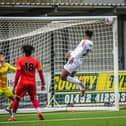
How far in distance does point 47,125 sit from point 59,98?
279 inches

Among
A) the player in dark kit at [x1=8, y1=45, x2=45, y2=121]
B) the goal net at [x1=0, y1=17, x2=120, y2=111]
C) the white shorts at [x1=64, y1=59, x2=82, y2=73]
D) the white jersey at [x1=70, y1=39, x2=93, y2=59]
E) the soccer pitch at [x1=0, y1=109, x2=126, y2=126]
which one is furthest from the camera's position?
the goal net at [x1=0, y1=17, x2=120, y2=111]

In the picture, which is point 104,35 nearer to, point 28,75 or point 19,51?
point 19,51

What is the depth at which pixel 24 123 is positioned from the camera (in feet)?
44.3

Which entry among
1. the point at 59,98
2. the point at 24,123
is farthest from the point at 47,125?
the point at 59,98

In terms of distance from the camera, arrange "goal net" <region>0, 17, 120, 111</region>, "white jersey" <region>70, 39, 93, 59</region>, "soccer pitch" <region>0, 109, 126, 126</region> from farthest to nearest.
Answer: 1. "goal net" <region>0, 17, 120, 111</region>
2. "white jersey" <region>70, 39, 93, 59</region>
3. "soccer pitch" <region>0, 109, 126, 126</region>

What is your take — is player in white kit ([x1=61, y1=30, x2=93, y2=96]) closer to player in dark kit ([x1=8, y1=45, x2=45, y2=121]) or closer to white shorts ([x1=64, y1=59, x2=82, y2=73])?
white shorts ([x1=64, y1=59, x2=82, y2=73])

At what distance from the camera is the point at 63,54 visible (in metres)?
19.2

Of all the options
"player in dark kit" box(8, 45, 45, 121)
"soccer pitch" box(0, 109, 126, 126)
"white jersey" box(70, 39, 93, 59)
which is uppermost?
"white jersey" box(70, 39, 93, 59)

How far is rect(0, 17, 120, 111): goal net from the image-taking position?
704 inches

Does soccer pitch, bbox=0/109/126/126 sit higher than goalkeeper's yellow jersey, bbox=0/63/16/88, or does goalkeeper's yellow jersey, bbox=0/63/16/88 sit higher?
goalkeeper's yellow jersey, bbox=0/63/16/88

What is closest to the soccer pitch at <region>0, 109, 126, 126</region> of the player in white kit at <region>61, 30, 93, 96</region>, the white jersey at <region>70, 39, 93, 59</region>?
the player in white kit at <region>61, 30, 93, 96</region>

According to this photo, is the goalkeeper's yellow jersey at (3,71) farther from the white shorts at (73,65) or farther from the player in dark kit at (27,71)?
the white shorts at (73,65)

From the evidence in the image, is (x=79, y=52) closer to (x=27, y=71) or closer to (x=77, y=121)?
(x=27, y=71)

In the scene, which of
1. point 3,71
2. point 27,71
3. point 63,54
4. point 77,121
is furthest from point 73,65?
point 63,54
